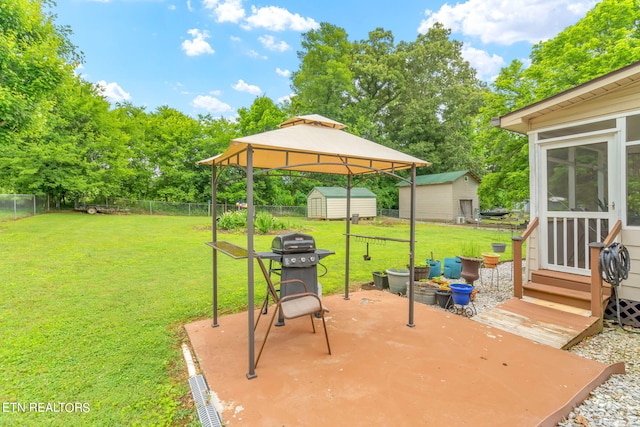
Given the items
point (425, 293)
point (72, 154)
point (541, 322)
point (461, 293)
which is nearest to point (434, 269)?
point (425, 293)

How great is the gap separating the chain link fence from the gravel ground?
19.1m

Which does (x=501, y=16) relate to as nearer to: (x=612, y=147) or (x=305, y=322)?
(x=612, y=147)

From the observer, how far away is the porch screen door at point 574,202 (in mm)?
4031

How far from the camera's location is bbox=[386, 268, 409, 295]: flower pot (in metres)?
4.86

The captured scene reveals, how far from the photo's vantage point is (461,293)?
4098mm

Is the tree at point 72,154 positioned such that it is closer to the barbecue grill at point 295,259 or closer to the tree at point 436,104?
the barbecue grill at point 295,259

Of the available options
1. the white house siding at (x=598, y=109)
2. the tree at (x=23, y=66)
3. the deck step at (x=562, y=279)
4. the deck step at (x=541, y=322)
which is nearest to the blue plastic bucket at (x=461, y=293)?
the deck step at (x=541, y=322)

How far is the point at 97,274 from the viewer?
5.82 metres

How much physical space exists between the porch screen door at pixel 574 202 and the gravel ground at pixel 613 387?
3.19 ft

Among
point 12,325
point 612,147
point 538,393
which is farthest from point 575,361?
point 12,325

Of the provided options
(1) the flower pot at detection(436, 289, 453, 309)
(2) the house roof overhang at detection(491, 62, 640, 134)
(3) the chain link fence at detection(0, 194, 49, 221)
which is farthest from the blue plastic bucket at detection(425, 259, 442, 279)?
(3) the chain link fence at detection(0, 194, 49, 221)

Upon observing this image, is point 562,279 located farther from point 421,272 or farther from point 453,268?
point 421,272

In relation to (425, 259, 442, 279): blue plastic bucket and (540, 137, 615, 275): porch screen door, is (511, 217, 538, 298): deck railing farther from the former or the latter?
(425, 259, 442, 279): blue plastic bucket

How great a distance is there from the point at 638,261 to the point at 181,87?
25118 mm
